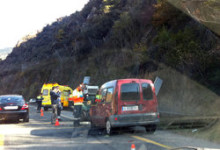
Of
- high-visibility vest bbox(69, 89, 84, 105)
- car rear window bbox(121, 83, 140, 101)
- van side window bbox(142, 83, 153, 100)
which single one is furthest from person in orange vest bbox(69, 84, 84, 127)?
van side window bbox(142, 83, 153, 100)

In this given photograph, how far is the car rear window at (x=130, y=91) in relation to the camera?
10211 millimetres

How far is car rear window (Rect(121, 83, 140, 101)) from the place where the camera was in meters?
10.2

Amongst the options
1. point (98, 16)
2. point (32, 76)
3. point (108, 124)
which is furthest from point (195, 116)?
point (32, 76)

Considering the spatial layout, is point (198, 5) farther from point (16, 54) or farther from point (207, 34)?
point (16, 54)

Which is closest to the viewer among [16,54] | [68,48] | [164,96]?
[164,96]

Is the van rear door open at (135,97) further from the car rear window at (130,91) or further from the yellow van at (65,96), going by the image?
the yellow van at (65,96)

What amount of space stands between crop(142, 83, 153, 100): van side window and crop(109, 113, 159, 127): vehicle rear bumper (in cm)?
55

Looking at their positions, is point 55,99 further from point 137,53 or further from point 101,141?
point 137,53

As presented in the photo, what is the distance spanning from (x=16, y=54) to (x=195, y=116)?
304ft

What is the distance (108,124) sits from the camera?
34.3 ft

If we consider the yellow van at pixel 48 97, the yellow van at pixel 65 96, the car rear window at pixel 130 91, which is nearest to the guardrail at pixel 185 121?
the car rear window at pixel 130 91

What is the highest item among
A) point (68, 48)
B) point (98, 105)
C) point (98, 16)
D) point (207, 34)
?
point (98, 16)

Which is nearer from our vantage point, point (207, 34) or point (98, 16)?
point (207, 34)

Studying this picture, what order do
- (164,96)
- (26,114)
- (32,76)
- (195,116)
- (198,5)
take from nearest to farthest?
(195,116)
(198,5)
(26,114)
(164,96)
(32,76)
